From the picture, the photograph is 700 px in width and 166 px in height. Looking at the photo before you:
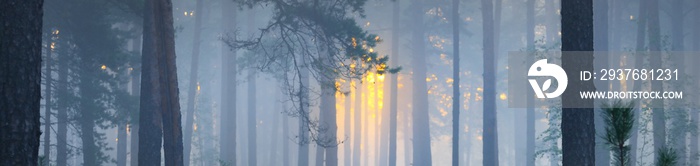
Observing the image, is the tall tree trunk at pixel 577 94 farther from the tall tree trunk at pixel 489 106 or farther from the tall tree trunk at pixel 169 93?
the tall tree trunk at pixel 489 106

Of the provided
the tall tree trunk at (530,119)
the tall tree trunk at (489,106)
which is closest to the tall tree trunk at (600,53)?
the tall tree trunk at (489,106)

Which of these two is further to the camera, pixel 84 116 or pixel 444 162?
pixel 444 162

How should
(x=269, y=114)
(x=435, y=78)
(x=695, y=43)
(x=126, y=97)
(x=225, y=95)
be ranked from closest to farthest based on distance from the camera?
(x=126, y=97)
(x=225, y=95)
(x=695, y=43)
(x=435, y=78)
(x=269, y=114)

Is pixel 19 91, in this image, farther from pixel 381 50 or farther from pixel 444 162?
pixel 444 162

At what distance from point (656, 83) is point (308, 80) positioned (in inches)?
565

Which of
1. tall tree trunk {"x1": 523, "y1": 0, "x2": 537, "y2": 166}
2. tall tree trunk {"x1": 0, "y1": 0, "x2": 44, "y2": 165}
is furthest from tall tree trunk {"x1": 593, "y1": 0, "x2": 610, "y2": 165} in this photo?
tall tree trunk {"x1": 0, "y1": 0, "x2": 44, "y2": 165}

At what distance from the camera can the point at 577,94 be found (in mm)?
10875

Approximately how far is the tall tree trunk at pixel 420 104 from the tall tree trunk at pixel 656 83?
10.2 metres

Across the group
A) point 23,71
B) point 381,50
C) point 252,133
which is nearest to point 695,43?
point 381,50

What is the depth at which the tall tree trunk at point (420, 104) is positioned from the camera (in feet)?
111

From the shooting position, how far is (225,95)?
33.8m

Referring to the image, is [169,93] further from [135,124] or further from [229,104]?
[229,104]

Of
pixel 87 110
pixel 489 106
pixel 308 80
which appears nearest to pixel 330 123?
pixel 489 106

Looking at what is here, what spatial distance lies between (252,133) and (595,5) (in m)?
17.8
